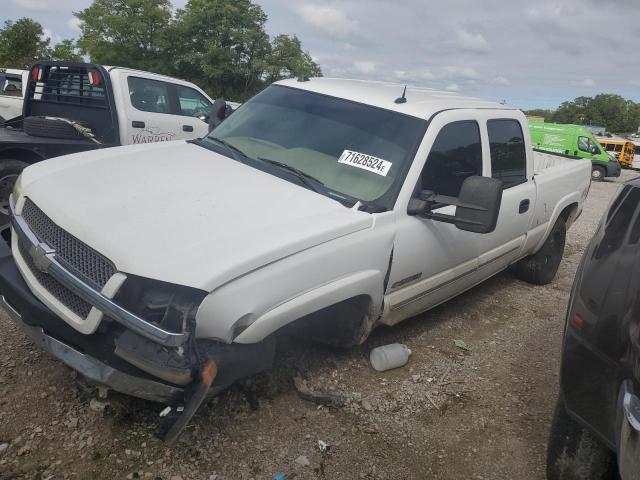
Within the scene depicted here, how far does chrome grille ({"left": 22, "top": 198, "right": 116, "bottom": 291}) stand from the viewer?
2.28m

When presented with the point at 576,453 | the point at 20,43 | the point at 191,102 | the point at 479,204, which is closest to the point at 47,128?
the point at 191,102

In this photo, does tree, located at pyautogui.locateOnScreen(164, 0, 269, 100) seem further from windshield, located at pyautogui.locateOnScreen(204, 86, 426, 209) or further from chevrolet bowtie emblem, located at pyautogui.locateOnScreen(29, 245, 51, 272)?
chevrolet bowtie emblem, located at pyautogui.locateOnScreen(29, 245, 51, 272)

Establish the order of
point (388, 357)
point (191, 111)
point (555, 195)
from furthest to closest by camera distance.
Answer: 1. point (191, 111)
2. point (555, 195)
3. point (388, 357)

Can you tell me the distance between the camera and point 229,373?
2.34 meters

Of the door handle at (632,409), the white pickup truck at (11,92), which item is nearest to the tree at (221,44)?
the white pickup truck at (11,92)

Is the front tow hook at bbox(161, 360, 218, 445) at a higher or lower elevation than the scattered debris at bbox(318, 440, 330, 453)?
higher

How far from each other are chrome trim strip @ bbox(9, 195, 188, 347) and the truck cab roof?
2.17 m

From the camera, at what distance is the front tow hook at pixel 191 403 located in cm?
215

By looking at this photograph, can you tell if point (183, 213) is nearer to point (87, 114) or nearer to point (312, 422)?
point (312, 422)

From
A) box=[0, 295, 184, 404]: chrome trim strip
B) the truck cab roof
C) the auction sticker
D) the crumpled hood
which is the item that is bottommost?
box=[0, 295, 184, 404]: chrome trim strip

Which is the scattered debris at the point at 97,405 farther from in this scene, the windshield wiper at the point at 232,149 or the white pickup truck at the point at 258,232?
the windshield wiper at the point at 232,149

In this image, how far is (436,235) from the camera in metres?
3.43

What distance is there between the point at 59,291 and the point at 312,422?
4.82 ft

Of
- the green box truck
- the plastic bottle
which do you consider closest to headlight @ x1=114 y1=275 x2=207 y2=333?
the plastic bottle
